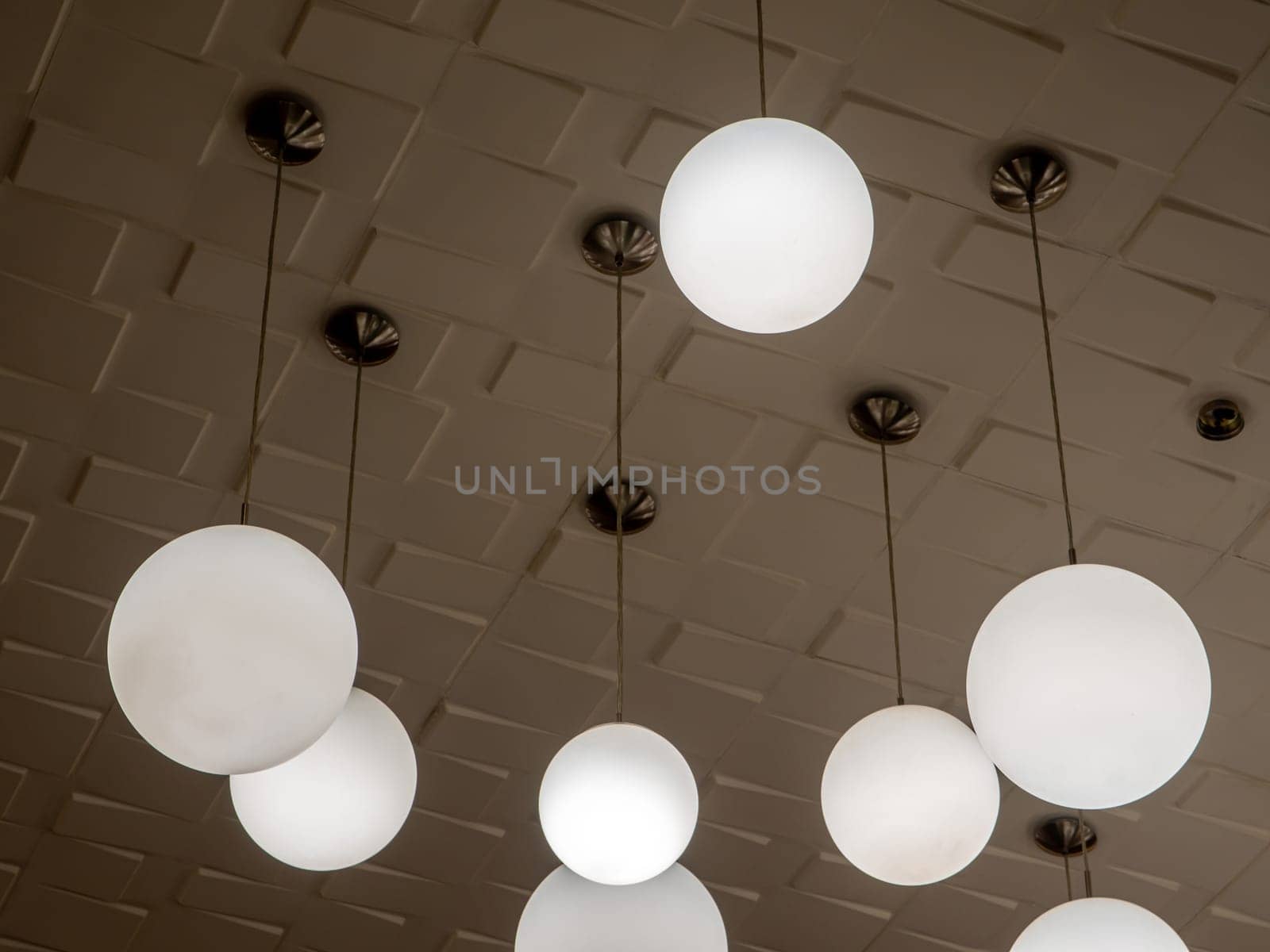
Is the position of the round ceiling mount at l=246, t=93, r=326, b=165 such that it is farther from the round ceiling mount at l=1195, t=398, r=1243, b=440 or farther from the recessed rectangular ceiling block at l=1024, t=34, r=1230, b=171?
the round ceiling mount at l=1195, t=398, r=1243, b=440

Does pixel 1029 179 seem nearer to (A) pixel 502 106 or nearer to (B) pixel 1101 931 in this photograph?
(A) pixel 502 106

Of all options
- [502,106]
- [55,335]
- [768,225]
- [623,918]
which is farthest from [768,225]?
[55,335]

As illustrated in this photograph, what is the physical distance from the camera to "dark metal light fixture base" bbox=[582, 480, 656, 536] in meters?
3.24

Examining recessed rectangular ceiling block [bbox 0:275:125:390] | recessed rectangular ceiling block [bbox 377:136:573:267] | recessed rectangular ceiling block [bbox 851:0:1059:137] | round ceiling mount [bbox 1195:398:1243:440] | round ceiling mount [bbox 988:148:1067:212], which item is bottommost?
recessed rectangular ceiling block [bbox 0:275:125:390]

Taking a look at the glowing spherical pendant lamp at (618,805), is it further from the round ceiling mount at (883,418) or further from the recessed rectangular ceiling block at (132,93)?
the recessed rectangular ceiling block at (132,93)

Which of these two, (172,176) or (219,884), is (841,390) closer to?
(172,176)

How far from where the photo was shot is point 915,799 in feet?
7.06

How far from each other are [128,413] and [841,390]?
1.38 m

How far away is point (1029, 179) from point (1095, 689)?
1.26m

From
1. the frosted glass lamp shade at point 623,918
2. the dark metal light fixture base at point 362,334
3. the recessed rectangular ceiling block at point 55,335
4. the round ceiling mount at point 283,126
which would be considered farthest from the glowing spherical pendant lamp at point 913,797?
the recessed rectangular ceiling block at point 55,335

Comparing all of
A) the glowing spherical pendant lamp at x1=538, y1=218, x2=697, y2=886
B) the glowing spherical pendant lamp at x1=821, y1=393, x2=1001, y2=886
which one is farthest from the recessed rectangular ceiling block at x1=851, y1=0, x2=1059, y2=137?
the glowing spherical pendant lamp at x1=538, y1=218, x2=697, y2=886

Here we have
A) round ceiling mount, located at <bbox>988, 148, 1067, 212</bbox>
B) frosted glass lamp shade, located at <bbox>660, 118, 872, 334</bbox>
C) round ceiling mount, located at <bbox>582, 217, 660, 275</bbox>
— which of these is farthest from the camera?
round ceiling mount, located at <bbox>582, 217, 660, 275</bbox>

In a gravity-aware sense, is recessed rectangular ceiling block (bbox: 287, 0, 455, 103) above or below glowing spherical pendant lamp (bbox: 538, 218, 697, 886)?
above

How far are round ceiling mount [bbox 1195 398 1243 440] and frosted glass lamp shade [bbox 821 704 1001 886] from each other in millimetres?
1149
